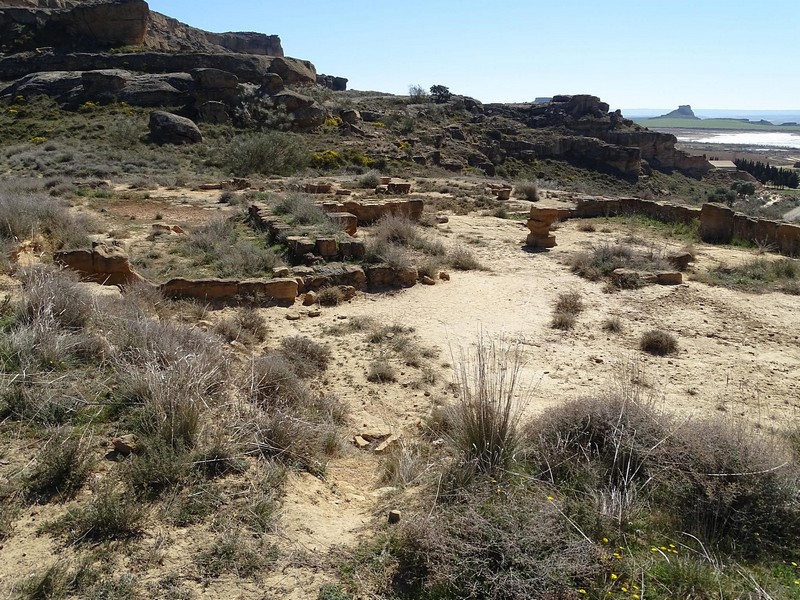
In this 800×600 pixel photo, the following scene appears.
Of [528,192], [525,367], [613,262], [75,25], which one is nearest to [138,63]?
[75,25]

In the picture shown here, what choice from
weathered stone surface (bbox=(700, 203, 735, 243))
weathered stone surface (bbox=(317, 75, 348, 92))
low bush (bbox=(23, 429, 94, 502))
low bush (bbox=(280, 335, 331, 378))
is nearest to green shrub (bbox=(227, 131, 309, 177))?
weathered stone surface (bbox=(700, 203, 735, 243))

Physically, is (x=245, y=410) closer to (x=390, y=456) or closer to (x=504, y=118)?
(x=390, y=456)

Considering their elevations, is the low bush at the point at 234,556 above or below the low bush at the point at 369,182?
below

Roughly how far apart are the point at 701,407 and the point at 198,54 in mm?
45038

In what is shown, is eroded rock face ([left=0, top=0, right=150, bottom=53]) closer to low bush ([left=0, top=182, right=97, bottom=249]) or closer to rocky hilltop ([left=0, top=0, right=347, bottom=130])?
rocky hilltop ([left=0, top=0, right=347, bottom=130])

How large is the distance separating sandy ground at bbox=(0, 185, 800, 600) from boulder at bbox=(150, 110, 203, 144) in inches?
1003

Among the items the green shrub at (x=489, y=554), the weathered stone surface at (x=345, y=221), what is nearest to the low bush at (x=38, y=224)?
the weathered stone surface at (x=345, y=221)

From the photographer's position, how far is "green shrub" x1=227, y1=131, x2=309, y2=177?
2469cm

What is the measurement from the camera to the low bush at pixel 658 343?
7.11m

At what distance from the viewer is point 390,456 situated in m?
4.41

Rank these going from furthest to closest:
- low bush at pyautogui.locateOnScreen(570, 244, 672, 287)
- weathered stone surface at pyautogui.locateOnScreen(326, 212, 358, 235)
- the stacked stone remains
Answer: the stacked stone remains < weathered stone surface at pyautogui.locateOnScreen(326, 212, 358, 235) < low bush at pyautogui.locateOnScreen(570, 244, 672, 287)

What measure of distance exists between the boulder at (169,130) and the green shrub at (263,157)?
6686 millimetres

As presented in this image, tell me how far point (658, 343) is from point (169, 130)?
30.6m

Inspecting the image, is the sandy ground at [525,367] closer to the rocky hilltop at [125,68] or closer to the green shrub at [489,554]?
the green shrub at [489,554]
